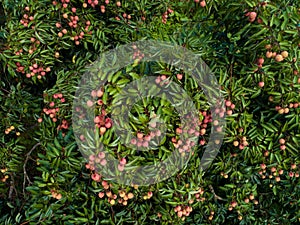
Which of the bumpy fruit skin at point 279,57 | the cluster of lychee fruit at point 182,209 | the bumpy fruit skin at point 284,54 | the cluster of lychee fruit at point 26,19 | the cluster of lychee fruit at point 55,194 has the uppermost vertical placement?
the bumpy fruit skin at point 284,54

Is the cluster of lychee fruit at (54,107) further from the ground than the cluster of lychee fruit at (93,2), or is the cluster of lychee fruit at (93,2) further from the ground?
the cluster of lychee fruit at (93,2)

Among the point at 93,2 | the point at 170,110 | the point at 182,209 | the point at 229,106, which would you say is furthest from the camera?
the point at 93,2

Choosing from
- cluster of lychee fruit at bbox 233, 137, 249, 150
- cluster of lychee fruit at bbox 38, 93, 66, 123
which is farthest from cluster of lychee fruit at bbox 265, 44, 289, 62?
cluster of lychee fruit at bbox 38, 93, 66, 123

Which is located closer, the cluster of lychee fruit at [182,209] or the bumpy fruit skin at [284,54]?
the bumpy fruit skin at [284,54]

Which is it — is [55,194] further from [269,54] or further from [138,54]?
[269,54]

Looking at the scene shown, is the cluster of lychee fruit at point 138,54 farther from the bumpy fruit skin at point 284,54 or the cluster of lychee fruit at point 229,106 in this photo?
the bumpy fruit skin at point 284,54

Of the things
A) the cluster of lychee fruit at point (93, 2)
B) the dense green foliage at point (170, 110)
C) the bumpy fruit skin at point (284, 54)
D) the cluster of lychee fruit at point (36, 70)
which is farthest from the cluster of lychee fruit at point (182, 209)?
the cluster of lychee fruit at point (93, 2)

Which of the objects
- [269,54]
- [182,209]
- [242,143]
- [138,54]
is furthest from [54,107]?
[269,54]

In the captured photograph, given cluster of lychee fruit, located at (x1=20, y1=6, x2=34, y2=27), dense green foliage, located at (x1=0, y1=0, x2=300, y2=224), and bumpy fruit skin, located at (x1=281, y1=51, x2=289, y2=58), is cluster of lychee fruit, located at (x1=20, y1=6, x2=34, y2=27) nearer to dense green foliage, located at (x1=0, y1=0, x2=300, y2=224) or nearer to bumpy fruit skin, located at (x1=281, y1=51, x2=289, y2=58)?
dense green foliage, located at (x1=0, y1=0, x2=300, y2=224)

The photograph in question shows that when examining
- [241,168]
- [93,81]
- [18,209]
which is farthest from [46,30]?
[241,168]
